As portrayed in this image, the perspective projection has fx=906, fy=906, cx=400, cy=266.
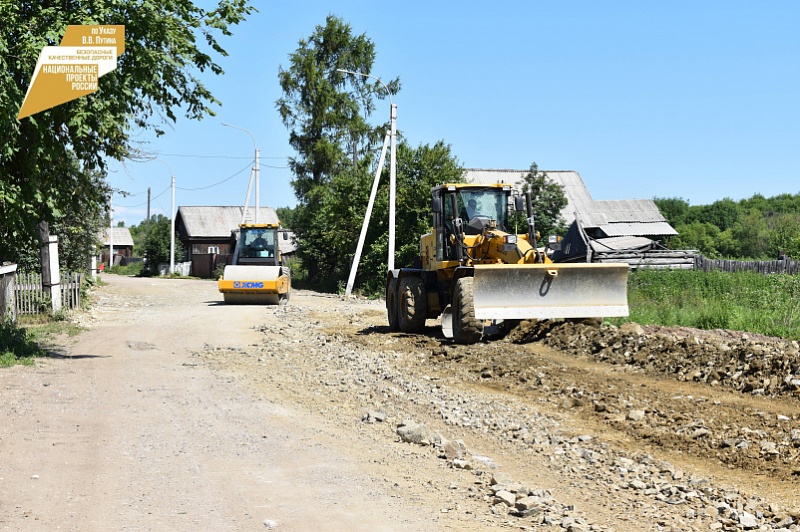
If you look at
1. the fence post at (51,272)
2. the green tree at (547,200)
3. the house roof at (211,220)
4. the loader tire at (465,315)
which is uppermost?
the house roof at (211,220)

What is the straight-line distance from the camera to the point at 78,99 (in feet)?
41.0

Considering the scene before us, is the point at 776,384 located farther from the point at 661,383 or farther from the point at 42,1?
the point at 42,1

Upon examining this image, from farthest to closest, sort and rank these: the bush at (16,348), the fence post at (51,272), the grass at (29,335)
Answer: the fence post at (51,272) < the grass at (29,335) < the bush at (16,348)

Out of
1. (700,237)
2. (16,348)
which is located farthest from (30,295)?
(700,237)

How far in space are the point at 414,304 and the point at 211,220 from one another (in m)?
62.1

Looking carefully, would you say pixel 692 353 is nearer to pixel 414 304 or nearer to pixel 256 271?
pixel 414 304

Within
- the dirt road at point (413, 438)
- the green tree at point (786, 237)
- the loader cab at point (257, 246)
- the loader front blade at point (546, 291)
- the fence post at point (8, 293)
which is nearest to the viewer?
the dirt road at point (413, 438)

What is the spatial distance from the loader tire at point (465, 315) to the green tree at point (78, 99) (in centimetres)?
498

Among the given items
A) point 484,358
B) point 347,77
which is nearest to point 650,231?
point 347,77

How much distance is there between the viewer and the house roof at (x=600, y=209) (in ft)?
170

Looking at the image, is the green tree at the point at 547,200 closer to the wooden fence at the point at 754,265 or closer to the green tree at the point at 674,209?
the wooden fence at the point at 754,265

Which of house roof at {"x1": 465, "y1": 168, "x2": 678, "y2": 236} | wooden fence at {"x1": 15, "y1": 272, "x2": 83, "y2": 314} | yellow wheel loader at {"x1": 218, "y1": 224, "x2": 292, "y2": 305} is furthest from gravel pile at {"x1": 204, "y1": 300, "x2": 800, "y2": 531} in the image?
house roof at {"x1": 465, "y1": 168, "x2": 678, "y2": 236}

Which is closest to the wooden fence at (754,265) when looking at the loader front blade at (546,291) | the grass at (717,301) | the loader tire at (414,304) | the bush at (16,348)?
the grass at (717,301)

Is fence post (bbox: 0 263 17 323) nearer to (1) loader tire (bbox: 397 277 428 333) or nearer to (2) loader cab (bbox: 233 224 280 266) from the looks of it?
(1) loader tire (bbox: 397 277 428 333)
